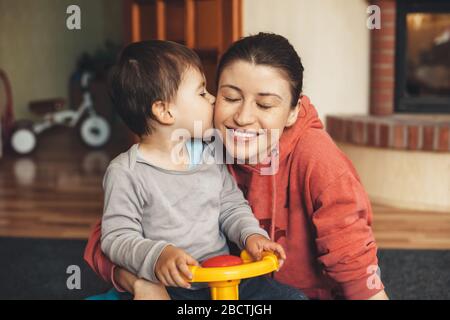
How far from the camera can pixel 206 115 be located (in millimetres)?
892

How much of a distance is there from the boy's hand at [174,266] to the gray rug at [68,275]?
1000 mm

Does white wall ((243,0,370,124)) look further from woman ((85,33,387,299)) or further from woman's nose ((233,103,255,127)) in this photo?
woman's nose ((233,103,255,127))

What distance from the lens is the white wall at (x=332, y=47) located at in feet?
9.23

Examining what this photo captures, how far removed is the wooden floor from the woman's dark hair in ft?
4.65

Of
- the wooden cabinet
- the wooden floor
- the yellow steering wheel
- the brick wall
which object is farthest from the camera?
the brick wall

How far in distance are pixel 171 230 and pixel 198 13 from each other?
41.8 inches

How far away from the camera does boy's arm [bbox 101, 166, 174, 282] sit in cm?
83

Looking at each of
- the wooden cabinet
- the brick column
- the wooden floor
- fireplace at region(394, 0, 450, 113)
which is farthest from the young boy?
fireplace at region(394, 0, 450, 113)

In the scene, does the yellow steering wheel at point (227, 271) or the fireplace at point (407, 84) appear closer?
the yellow steering wheel at point (227, 271)

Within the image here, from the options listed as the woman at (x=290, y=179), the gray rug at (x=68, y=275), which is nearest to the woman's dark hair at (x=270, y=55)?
the woman at (x=290, y=179)

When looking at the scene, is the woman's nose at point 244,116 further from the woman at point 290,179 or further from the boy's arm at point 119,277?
the boy's arm at point 119,277

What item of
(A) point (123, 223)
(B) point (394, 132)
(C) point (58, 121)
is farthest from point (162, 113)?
(C) point (58, 121)

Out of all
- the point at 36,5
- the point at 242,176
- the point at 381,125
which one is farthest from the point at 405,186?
the point at 36,5
